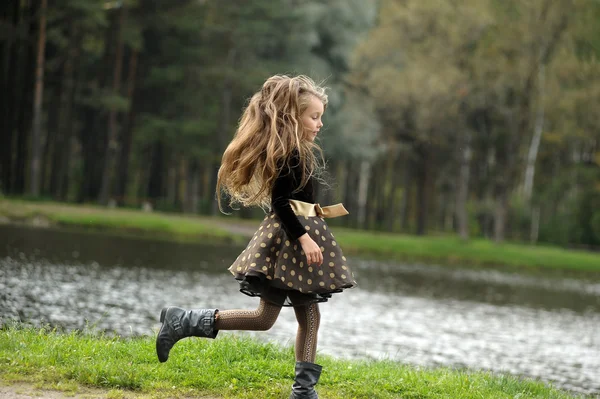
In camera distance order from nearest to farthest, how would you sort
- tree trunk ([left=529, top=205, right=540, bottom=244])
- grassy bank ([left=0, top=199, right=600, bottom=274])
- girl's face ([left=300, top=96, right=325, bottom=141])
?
girl's face ([left=300, top=96, right=325, bottom=141]) < grassy bank ([left=0, top=199, right=600, bottom=274]) < tree trunk ([left=529, top=205, right=540, bottom=244])

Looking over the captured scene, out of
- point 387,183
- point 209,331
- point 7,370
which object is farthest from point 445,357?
point 387,183

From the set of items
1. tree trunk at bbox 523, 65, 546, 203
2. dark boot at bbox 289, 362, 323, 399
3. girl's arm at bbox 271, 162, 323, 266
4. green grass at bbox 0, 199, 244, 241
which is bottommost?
green grass at bbox 0, 199, 244, 241

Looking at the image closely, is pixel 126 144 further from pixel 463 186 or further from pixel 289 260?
pixel 289 260

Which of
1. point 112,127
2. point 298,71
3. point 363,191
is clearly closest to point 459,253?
point 298,71

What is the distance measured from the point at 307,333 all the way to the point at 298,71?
115 feet

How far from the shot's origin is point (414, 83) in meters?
39.7

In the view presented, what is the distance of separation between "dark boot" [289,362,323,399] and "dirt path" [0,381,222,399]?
881 mm

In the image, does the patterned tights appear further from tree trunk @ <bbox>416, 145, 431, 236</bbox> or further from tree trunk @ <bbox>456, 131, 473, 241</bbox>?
tree trunk @ <bbox>416, 145, 431, 236</bbox>

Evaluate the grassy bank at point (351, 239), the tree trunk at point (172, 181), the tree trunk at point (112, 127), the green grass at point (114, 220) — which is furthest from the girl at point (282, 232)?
the tree trunk at point (172, 181)

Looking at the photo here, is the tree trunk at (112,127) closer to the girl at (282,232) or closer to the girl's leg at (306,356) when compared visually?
the girl at (282,232)

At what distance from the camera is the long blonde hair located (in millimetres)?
5531

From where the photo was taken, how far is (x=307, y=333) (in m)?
5.56

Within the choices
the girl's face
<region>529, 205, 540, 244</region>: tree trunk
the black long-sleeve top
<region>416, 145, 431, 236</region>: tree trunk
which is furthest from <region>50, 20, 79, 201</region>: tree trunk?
the black long-sleeve top

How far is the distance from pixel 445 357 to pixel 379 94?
3149 centimetres
